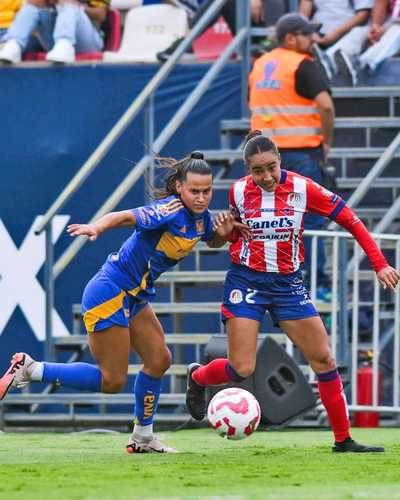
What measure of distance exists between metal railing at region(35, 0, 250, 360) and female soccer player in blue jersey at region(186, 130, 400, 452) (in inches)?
168

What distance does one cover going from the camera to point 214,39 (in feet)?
50.4

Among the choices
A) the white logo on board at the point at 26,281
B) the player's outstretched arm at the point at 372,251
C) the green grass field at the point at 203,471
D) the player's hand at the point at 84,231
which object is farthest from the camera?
the white logo on board at the point at 26,281

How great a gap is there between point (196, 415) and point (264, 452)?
76 centimetres

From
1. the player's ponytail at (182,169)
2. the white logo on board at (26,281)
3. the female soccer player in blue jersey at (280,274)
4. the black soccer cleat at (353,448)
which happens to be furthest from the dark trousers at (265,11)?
the black soccer cleat at (353,448)

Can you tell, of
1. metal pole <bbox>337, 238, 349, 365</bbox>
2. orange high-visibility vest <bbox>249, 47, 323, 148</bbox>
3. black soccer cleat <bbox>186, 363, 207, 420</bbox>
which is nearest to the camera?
black soccer cleat <bbox>186, 363, 207, 420</bbox>

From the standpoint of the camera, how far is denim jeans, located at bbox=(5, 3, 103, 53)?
1496cm

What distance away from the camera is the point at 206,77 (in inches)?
556

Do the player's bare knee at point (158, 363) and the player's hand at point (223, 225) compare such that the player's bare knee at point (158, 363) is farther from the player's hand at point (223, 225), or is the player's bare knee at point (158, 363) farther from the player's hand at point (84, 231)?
the player's hand at point (84, 231)

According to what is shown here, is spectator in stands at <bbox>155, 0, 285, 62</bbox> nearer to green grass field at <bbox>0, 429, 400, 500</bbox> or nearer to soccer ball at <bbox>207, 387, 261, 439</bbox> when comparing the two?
green grass field at <bbox>0, 429, 400, 500</bbox>

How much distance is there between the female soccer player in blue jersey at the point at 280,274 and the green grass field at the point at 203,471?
0.48m

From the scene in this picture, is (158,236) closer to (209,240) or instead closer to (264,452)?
(209,240)

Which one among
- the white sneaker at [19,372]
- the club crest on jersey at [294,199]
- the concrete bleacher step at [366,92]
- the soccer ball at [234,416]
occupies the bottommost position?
the soccer ball at [234,416]

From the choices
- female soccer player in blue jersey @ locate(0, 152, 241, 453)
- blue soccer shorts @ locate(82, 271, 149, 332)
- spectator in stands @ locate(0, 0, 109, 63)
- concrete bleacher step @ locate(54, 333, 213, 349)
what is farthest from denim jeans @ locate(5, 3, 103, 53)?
blue soccer shorts @ locate(82, 271, 149, 332)

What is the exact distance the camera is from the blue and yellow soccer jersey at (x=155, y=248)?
8.92m
